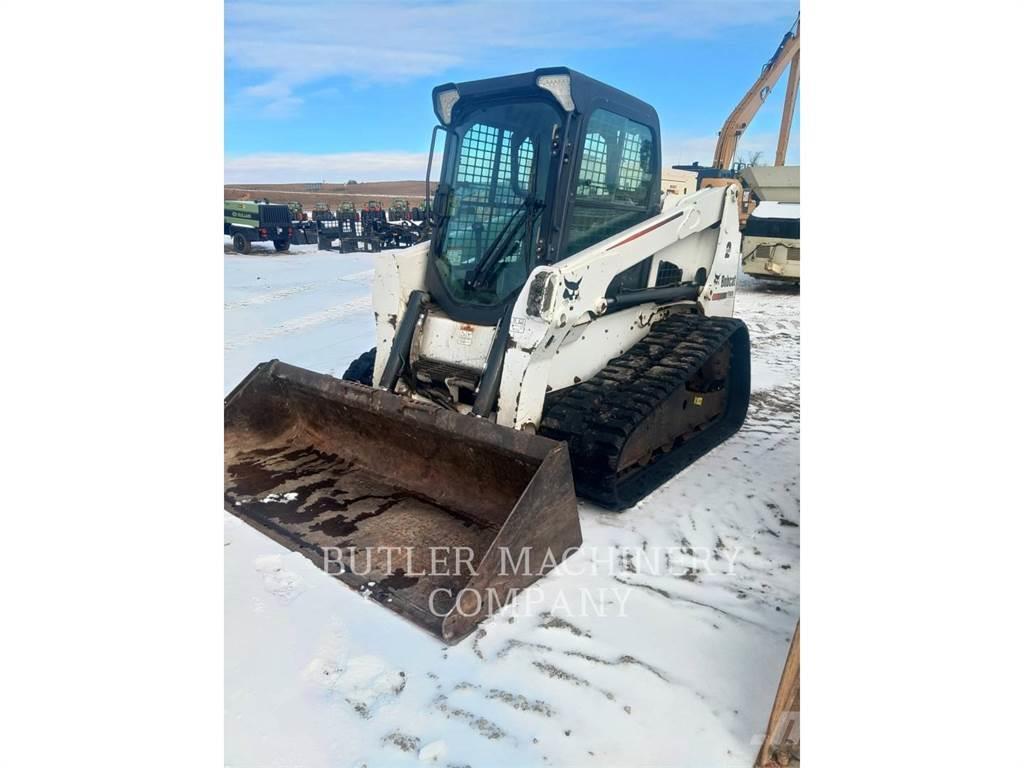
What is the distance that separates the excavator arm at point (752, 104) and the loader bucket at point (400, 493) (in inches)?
371

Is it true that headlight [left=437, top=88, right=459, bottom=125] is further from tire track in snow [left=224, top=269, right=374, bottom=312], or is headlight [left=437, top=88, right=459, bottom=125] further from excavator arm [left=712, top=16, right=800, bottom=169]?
excavator arm [left=712, top=16, right=800, bottom=169]

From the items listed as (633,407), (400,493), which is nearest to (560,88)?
(633,407)

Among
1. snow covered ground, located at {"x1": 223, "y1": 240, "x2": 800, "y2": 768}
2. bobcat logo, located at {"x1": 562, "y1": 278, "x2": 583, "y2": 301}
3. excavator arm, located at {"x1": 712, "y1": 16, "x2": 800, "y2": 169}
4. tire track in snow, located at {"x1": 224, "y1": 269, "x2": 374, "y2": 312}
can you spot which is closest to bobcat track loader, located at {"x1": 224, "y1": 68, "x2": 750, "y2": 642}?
bobcat logo, located at {"x1": 562, "y1": 278, "x2": 583, "y2": 301}

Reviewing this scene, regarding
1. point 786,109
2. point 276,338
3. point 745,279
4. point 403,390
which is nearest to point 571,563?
point 403,390

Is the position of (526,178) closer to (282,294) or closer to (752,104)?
(282,294)

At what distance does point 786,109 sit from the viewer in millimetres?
10016

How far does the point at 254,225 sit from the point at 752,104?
35.8 feet

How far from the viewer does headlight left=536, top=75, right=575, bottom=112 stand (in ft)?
A: 10.4

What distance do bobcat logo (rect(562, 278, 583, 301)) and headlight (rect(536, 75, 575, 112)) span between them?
2.89 feet

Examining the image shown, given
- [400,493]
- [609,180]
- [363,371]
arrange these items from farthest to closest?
[363,371] → [609,180] → [400,493]

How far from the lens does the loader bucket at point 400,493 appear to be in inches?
97.3

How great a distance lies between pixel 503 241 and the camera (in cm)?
354

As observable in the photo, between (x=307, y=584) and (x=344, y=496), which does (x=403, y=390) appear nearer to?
(x=344, y=496)

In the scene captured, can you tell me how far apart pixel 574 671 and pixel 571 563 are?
626mm
